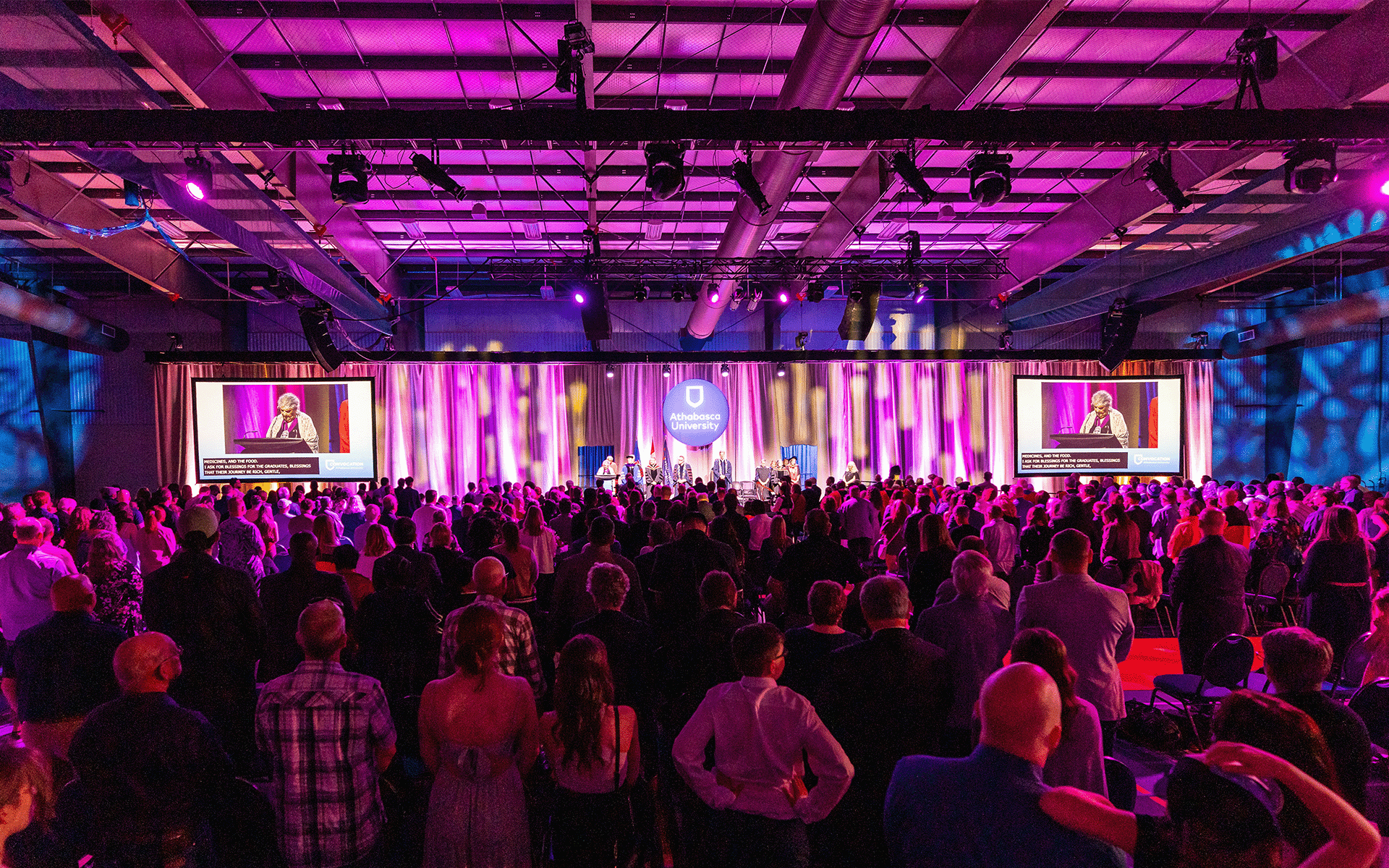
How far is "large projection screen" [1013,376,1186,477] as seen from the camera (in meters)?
15.1

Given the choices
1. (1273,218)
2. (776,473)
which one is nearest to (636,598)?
(1273,218)

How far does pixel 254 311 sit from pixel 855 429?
13.2 metres

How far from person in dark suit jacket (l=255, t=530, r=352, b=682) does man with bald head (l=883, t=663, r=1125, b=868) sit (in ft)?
11.6

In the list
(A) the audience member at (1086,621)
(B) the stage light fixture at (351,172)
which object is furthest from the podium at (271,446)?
(A) the audience member at (1086,621)

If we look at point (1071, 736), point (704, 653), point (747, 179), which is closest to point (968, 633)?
A: point (1071, 736)

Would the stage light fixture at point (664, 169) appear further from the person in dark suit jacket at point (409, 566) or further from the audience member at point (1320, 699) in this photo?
the audience member at point (1320, 699)

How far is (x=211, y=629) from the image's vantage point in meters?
3.92

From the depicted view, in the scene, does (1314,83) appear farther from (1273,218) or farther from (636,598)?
(636,598)

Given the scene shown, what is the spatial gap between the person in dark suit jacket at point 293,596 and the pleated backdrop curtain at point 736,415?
1261cm

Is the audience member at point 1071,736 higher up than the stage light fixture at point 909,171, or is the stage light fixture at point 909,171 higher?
the stage light fixture at point 909,171

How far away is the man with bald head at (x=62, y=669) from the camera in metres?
3.09

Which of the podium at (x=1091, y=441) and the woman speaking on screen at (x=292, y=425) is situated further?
the podium at (x=1091, y=441)

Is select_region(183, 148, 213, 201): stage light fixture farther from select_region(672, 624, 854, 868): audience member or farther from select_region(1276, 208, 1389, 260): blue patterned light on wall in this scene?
select_region(1276, 208, 1389, 260): blue patterned light on wall

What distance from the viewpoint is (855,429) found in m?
17.7
